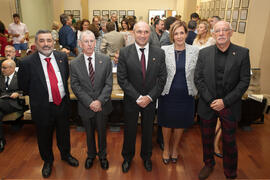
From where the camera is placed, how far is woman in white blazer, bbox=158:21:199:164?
2.58 m

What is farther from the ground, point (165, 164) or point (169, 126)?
point (169, 126)

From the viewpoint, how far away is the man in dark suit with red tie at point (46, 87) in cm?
241

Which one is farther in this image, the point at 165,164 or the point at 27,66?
the point at 165,164

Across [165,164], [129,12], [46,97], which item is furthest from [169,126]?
[129,12]

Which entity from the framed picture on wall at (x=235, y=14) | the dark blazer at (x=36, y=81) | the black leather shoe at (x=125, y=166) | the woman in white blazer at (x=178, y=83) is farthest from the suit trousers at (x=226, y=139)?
the framed picture on wall at (x=235, y=14)

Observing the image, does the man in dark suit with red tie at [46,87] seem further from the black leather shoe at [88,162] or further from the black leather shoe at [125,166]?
the black leather shoe at [125,166]

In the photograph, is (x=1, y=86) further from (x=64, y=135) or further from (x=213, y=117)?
(x=213, y=117)

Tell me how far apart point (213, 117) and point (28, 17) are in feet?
36.6

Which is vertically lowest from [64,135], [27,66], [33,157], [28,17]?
[33,157]

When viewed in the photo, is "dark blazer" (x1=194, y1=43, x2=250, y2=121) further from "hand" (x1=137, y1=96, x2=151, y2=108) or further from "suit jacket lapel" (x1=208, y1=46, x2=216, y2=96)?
"hand" (x1=137, y1=96, x2=151, y2=108)

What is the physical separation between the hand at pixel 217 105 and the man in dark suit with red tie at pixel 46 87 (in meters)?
1.77

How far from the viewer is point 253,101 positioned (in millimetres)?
3857

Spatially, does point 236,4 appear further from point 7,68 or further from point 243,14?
point 7,68

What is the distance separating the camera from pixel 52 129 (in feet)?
9.05
